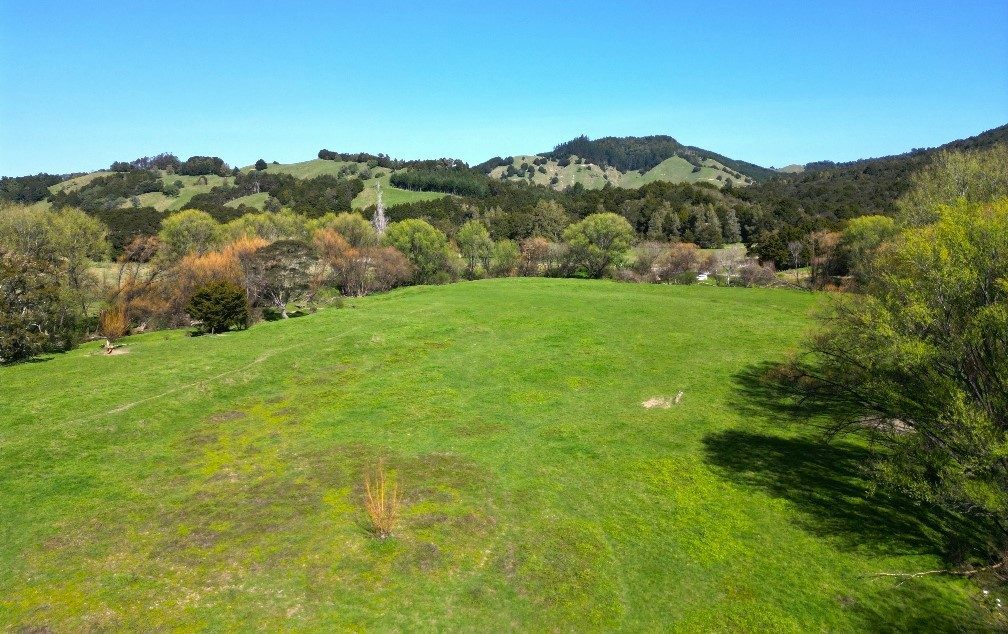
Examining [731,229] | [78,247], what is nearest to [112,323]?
[78,247]

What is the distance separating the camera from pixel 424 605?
376 inches

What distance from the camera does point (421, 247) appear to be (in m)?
62.7

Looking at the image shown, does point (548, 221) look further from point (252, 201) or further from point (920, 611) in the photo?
point (252, 201)

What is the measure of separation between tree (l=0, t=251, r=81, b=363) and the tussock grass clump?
23173mm

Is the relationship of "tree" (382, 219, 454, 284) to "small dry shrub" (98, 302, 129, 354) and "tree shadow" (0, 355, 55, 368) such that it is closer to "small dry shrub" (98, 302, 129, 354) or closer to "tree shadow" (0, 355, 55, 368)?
"small dry shrub" (98, 302, 129, 354)

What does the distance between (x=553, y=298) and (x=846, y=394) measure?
2439cm

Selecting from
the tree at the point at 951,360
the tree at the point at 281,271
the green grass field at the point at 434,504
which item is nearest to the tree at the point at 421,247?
the tree at the point at 281,271

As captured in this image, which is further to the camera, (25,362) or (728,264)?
(728,264)

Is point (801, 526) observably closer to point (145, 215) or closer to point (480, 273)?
point (480, 273)

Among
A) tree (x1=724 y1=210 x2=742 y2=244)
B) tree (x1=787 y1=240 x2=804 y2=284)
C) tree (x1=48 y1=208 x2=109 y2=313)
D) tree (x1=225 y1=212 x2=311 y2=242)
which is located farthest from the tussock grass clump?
tree (x1=724 y1=210 x2=742 y2=244)

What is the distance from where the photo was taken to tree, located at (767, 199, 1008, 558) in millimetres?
10320

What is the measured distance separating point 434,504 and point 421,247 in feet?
171

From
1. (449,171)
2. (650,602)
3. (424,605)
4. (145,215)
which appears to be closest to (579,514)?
(650,602)

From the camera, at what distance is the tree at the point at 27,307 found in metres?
24.6
